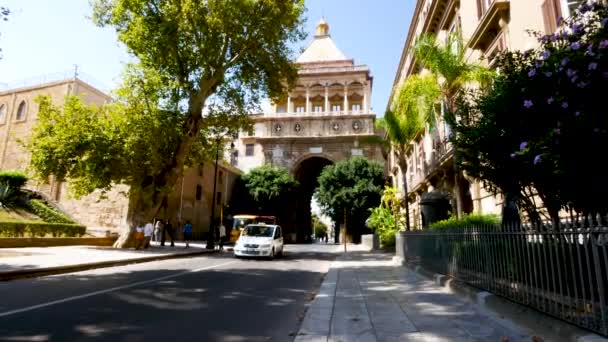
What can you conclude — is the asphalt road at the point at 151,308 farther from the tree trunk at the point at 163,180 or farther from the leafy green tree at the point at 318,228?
the leafy green tree at the point at 318,228

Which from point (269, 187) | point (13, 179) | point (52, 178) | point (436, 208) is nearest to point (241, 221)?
point (269, 187)

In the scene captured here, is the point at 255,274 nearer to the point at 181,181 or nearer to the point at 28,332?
the point at 28,332

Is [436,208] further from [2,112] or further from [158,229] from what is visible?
[2,112]

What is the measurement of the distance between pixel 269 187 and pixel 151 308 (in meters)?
33.7

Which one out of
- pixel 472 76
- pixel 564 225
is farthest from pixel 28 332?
pixel 472 76

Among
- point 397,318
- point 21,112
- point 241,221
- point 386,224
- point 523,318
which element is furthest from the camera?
point 21,112

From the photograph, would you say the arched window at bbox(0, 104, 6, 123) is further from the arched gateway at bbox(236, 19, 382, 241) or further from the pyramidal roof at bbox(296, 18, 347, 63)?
the pyramidal roof at bbox(296, 18, 347, 63)

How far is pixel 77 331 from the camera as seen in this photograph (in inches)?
157

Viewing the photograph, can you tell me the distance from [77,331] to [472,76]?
12.5 metres

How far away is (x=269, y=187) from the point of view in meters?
38.9

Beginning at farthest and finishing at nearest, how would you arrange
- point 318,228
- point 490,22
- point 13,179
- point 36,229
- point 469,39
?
1. point 318,228
2. point 13,179
3. point 36,229
4. point 469,39
5. point 490,22

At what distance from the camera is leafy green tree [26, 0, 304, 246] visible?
52.3ft

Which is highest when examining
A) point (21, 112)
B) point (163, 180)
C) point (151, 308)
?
point (21, 112)

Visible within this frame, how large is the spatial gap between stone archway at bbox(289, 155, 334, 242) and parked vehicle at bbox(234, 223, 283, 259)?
1059 inches
